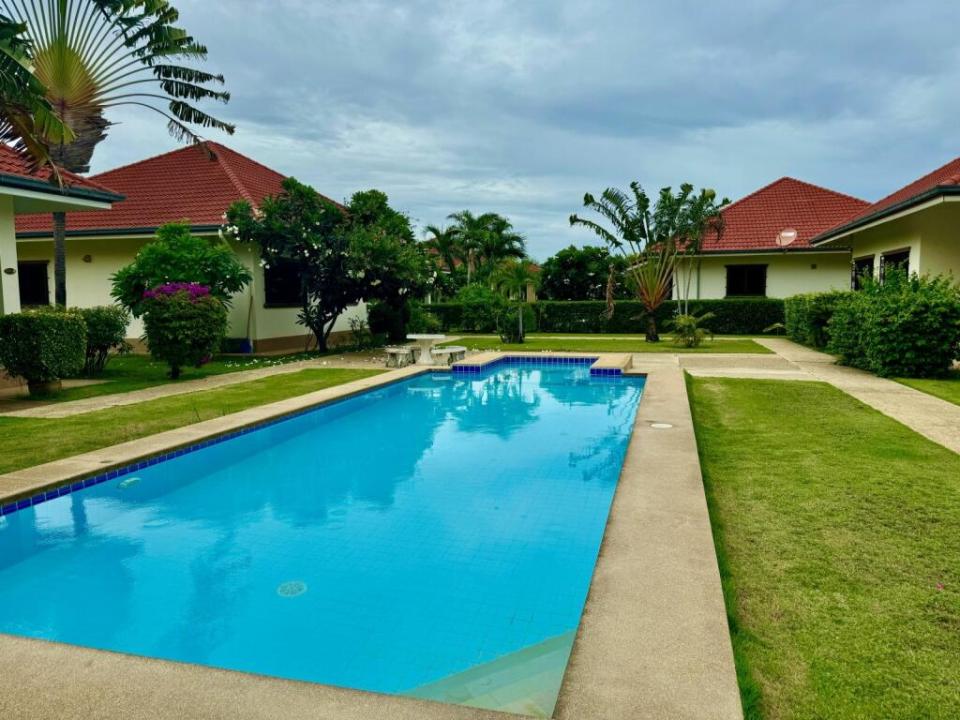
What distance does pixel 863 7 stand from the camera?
13914mm

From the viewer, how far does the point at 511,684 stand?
3.27m

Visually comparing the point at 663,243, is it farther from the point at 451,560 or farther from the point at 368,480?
the point at 451,560

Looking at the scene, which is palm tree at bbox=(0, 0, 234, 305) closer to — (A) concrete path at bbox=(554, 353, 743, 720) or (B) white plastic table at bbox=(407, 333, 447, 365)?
(B) white plastic table at bbox=(407, 333, 447, 365)

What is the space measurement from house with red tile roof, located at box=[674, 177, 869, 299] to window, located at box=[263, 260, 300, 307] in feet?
51.3

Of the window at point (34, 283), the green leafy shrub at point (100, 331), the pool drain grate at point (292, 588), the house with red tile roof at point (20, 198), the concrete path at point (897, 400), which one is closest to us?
the pool drain grate at point (292, 588)

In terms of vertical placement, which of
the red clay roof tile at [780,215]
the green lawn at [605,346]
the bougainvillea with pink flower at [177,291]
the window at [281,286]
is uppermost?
the red clay roof tile at [780,215]

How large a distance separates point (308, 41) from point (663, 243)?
518 inches

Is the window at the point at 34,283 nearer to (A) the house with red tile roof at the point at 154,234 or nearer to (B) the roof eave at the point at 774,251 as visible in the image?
(A) the house with red tile roof at the point at 154,234

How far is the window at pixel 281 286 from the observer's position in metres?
19.3

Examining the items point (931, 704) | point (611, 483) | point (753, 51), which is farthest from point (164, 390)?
point (753, 51)

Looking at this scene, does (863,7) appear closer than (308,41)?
Yes

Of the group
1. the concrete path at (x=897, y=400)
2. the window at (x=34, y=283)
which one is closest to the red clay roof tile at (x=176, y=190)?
the window at (x=34, y=283)

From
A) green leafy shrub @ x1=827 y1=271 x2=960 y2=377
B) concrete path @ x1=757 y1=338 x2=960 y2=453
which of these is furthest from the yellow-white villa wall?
green leafy shrub @ x1=827 y1=271 x2=960 y2=377

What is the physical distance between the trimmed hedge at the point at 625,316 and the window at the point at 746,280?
147cm
